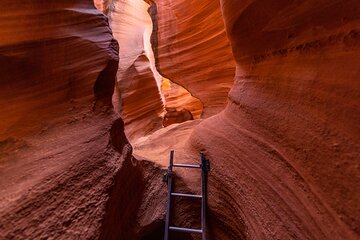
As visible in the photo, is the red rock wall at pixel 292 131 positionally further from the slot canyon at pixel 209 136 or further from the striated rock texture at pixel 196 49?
the striated rock texture at pixel 196 49

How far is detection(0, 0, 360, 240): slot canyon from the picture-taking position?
129 cm

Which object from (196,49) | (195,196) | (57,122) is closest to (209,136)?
(195,196)

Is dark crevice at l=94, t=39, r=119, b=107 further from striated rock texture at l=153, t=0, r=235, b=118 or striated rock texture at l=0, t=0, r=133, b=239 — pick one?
striated rock texture at l=153, t=0, r=235, b=118

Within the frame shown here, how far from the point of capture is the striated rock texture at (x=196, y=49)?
5805 mm

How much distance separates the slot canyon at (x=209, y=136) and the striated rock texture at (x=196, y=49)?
3.14 metres

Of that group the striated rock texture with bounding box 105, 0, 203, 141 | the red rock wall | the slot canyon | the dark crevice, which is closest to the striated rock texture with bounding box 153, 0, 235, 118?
the striated rock texture with bounding box 105, 0, 203, 141

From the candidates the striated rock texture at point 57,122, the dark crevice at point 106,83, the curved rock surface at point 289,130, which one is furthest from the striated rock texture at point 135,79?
the curved rock surface at point 289,130

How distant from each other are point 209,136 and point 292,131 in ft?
3.80

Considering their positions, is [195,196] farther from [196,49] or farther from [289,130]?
[196,49]

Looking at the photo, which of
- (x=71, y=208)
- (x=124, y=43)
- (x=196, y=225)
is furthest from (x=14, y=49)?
(x=124, y=43)

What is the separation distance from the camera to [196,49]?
6266mm

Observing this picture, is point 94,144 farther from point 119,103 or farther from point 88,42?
point 119,103

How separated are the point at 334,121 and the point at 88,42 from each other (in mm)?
2231

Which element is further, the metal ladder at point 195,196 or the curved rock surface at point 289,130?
the metal ladder at point 195,196
